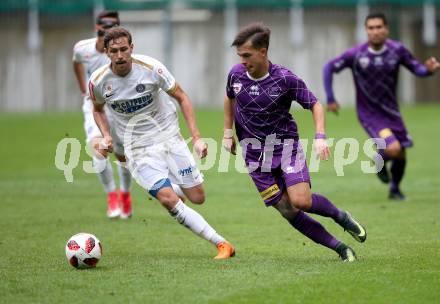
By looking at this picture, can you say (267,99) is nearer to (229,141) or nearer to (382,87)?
(229,141)

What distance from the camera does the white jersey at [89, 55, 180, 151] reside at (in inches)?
369

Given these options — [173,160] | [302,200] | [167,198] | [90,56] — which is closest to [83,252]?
[167,198]

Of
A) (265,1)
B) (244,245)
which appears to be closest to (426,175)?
(244,245)

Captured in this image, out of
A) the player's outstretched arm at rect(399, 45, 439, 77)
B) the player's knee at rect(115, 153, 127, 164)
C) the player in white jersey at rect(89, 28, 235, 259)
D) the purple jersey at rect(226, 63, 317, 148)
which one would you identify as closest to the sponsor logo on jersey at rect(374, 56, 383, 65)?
the player's outstretched arm at rect(399, 45, 439, 77)

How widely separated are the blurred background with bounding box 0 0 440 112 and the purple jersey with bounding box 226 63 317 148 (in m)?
25.4

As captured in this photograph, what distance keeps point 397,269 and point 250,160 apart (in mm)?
1652

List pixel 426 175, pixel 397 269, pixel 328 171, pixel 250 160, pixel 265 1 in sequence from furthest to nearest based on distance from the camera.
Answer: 1. pixel 265 1
2. pixel 328 171
3. pixel 426 175
4. pixel 250 160
5. pixel 397 269

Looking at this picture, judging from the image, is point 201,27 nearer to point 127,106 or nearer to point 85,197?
point 85,197

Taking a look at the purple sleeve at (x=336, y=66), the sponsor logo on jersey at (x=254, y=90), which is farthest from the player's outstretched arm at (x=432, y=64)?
the sponsor logo on jersey at (x=254, y=90)

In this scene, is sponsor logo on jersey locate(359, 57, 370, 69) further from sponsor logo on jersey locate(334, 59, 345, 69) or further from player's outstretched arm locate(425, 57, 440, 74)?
player's outstretched arm locate(425, 57, 440, 74)

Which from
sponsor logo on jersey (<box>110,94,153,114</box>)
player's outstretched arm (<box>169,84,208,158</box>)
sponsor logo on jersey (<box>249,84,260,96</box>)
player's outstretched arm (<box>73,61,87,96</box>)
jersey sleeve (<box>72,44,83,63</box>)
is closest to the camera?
sponsor logo on jersey (<box>249,84,260,96</box>)

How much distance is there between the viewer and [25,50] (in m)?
35.3

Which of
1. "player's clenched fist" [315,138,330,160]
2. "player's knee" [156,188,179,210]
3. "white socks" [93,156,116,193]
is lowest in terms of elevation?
"white socks" [93,156,116,193]

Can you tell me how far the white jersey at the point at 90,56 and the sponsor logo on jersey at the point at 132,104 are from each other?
111 inches
